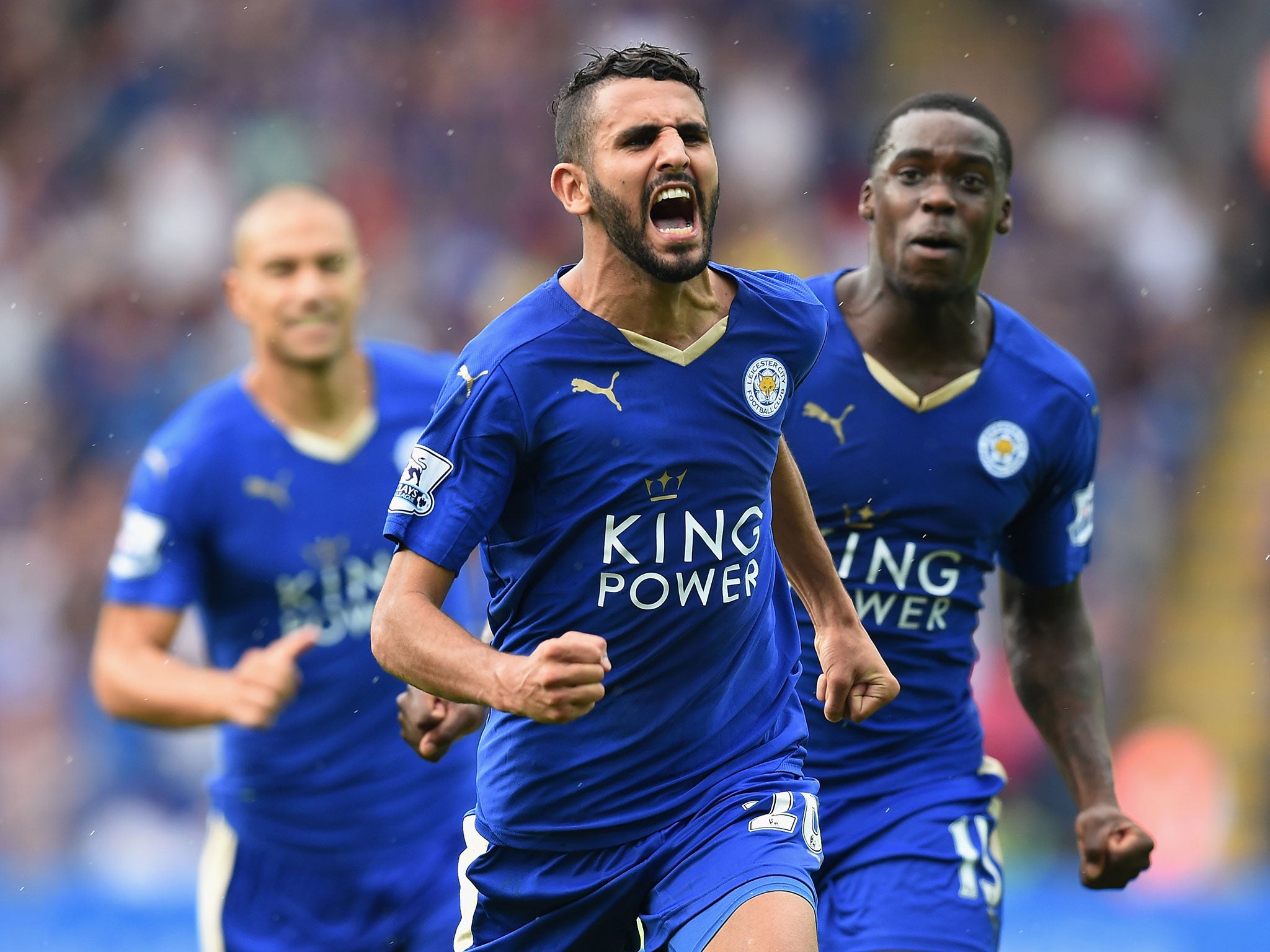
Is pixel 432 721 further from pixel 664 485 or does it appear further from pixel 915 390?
pixel 915 390

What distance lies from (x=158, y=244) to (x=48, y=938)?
4.95 m

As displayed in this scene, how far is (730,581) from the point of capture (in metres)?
4.10

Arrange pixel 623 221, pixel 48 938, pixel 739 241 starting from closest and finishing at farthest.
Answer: pixel 623 221 < pixel 48 938 < pixel 739 241

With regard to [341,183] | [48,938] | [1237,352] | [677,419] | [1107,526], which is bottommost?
[48,938]

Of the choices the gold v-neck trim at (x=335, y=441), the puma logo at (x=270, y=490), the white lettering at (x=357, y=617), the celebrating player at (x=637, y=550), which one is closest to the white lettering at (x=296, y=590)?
the white lettering at (x=357, y=617)

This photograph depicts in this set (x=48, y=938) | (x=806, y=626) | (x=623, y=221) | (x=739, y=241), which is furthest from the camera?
(x=739, y=241)

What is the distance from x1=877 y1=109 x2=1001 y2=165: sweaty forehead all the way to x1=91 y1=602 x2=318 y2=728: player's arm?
2.14m

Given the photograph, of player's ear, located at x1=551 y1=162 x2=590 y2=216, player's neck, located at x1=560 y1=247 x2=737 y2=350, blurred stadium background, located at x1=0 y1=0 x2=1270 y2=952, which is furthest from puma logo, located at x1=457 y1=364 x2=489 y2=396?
blurred stadium background, located at x1=0 y1=0 x2=1270 y2=952

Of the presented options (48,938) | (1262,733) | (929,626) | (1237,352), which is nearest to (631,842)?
(929,626)

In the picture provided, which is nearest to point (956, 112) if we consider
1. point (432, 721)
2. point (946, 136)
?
point (946, 136)

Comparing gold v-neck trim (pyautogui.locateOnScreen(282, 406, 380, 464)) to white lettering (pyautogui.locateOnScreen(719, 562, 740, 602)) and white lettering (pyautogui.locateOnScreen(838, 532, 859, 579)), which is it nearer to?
white lettering (pyautogui.locateOnScreen(838, 532, 859, 579))

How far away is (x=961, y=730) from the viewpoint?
5039mm

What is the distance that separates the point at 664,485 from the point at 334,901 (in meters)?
2.36

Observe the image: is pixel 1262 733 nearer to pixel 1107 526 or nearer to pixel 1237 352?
pixel 1107 526
